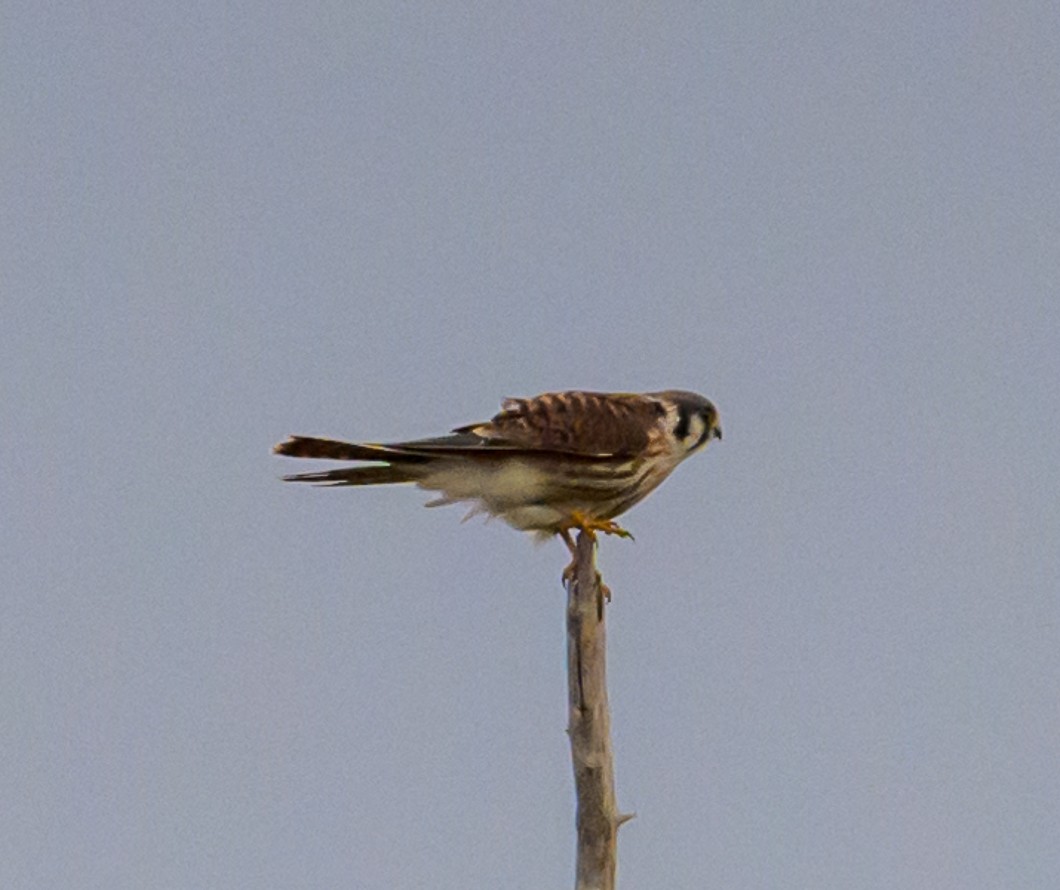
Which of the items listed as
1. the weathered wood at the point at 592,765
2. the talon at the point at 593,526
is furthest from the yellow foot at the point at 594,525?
the weathered wood at the point at 592,765

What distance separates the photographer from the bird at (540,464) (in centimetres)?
616

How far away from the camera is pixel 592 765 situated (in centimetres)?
497

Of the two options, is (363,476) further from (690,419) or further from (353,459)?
(690,419)

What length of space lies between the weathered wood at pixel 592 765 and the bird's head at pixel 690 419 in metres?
1.63

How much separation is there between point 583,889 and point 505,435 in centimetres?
173

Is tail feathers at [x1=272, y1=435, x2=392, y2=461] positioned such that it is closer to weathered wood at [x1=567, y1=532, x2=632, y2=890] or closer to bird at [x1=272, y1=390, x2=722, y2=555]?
bird at [x1=272, y1=390, x2=722, y2=555]

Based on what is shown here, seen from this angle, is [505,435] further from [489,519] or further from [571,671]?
[571,671]

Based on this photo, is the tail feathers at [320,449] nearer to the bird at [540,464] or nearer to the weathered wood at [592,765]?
the bird at [540,464]

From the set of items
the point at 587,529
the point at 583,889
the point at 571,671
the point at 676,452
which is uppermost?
the point at 676,452

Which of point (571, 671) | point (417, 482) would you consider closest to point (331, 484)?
point (417, 482)

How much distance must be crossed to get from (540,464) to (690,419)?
27.1 inches

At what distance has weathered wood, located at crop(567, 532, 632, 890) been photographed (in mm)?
4977

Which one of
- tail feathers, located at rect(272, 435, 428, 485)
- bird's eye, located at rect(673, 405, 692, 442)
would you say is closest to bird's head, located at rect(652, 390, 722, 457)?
bird's eye, located at rect(673, 405, 692, 442)

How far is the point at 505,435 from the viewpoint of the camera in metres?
6.20
